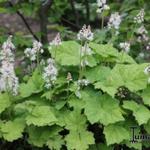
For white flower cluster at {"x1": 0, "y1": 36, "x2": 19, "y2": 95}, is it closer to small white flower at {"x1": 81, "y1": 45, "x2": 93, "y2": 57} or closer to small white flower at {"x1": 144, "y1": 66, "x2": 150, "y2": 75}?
small white flower at {"x1": 81, "y1": 45, "x2": 93, "y2": 57}

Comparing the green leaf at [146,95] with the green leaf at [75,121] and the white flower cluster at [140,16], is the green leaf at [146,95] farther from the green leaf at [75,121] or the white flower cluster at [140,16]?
the white flower cluster at [140,16]

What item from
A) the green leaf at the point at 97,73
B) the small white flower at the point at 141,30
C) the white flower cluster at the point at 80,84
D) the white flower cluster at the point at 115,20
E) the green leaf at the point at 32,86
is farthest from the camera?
the small white flower at the point at 141,30

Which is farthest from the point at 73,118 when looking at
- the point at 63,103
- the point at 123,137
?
the point at 123,137

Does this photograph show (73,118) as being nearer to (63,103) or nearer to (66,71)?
(63,103)

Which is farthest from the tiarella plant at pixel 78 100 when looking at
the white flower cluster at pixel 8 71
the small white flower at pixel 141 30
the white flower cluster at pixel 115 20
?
the small white flower at pixel 141 30

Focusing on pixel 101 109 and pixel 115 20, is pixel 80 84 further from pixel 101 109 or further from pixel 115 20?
pixel 115 20

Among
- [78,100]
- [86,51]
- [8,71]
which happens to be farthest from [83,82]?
[8,71]
